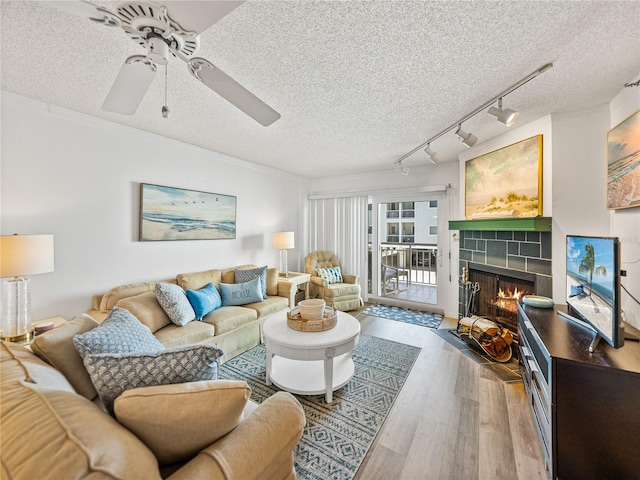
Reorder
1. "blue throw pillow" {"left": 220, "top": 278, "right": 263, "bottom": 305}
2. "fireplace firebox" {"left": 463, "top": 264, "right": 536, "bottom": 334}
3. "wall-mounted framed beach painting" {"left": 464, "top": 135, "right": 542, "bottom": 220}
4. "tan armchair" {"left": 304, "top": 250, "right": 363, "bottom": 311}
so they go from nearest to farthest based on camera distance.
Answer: "wall-mounted framed beach painting" {"left": 464, "top": 135, "right": 542, "bottom": 220}, "fireplace firebox" {"left": 463, "top": 264, "right": 536, "bottom": 334}, "blue throw pillow" {"left": 220, "top": 278, "right": 263, "bottom": 305}, "tan armchair" {"left": 304, "top": 250, "right": 363, "bottom": 311}

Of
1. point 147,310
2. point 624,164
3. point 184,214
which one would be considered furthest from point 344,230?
point 624,164

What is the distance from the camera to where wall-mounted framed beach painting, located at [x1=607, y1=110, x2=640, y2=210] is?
5.69 feet

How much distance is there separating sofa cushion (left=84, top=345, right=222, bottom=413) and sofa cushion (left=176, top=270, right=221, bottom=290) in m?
2.00

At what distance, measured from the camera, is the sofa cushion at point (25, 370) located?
0.85 metres

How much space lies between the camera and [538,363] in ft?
5.51

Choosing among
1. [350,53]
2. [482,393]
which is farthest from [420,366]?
[350,53]

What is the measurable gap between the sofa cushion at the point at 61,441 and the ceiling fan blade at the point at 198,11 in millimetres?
1332

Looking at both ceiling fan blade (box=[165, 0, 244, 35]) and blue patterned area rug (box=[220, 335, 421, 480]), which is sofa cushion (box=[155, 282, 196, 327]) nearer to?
blue patterned area rug (box=[220, 335, 421, 480])

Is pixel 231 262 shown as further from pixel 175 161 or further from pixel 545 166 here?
pixel 545 166

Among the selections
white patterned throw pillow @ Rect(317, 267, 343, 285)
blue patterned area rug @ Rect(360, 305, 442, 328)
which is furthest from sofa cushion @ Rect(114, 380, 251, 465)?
white patterned throw pillow @ Rect(317, 267, 343, 285)

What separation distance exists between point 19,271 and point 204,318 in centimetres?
137

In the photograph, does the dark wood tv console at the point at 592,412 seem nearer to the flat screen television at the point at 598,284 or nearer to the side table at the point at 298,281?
the flat screen television at the point at 598,284

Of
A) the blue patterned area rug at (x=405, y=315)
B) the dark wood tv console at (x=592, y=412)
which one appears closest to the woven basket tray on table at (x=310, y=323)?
the dark wood tv console at (x=592, y=412)

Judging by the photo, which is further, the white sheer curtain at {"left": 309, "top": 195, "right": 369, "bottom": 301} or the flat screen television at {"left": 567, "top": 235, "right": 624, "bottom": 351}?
the white sheer curtain at {"left": 309, "top": 195, "right": 369, "bottom": 301}
